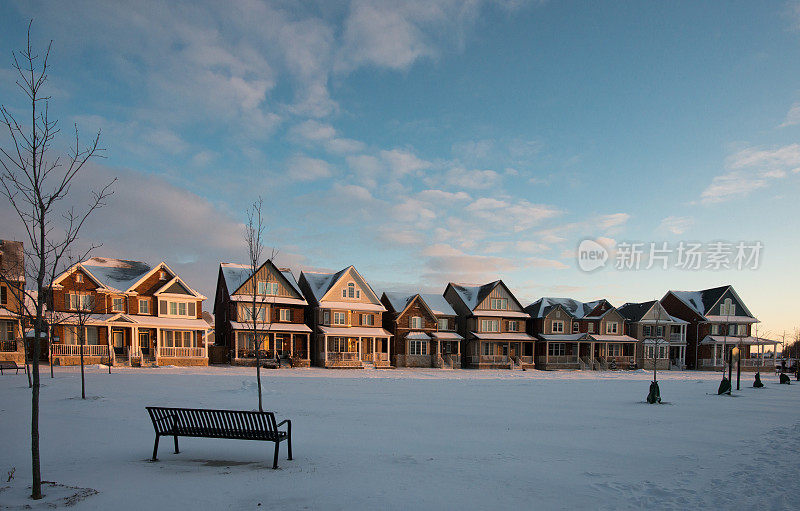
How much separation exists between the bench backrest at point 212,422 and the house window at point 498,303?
143 feet

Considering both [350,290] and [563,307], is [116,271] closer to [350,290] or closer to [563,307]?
[350,290]

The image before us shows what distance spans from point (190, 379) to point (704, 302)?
194 ft

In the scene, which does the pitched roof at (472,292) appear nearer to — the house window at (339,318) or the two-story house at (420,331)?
the two-story house at (420,331)

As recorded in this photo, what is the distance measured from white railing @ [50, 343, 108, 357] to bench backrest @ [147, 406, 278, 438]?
2921 cm

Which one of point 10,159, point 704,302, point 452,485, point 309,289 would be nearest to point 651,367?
point 704,302

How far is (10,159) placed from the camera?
771cm

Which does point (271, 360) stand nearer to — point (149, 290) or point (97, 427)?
point (149, 290)

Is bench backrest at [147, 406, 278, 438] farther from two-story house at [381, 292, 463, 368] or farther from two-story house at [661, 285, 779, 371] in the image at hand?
two-story house at [661, 285, 779, 371]

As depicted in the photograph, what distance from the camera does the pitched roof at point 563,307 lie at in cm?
5264

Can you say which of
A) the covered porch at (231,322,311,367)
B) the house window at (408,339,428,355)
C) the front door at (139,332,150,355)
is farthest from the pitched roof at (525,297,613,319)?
the front door at (139,332,150,355)

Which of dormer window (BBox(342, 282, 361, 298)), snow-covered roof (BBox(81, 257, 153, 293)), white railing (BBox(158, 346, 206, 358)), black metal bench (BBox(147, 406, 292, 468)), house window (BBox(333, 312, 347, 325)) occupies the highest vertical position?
snow-covered roof (BBox(81, 257, 153, 293))

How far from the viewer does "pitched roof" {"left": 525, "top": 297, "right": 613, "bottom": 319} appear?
5264 cm

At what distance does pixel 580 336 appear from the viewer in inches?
2002

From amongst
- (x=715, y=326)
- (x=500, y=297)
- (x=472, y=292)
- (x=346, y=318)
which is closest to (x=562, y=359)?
(x=500, y=297)
